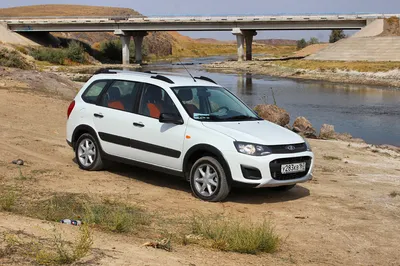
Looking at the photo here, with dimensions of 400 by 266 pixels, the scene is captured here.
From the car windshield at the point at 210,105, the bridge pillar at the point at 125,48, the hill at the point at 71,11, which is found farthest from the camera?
the hill at the point at 71,11

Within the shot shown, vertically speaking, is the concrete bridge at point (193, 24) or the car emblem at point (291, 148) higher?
the concrete bridge at point (193, 24)

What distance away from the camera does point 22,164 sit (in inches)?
412

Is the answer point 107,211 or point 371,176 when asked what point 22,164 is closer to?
point 107,211

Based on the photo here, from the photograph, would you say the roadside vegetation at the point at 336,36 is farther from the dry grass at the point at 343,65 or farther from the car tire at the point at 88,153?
the car tire at the point at 88,153

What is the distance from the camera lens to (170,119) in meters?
9.10

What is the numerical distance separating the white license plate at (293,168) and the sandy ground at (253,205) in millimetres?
526

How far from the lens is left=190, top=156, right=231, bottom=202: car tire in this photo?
339 inches

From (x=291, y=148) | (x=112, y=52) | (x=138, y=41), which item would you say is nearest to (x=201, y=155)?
(x=291, y=148)

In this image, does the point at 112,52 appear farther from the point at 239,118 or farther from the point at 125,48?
the point at 239,118

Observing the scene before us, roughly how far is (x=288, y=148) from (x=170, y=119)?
176 cm

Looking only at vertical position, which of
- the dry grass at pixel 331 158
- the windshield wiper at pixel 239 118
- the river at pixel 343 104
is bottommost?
the river at pixel 343 104

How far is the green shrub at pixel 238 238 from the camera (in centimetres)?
648

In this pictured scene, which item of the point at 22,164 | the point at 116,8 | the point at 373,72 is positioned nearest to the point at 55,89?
the point at 22,164

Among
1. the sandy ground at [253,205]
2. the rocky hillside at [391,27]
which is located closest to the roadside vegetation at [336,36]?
the rocky hillside at [391,27]
